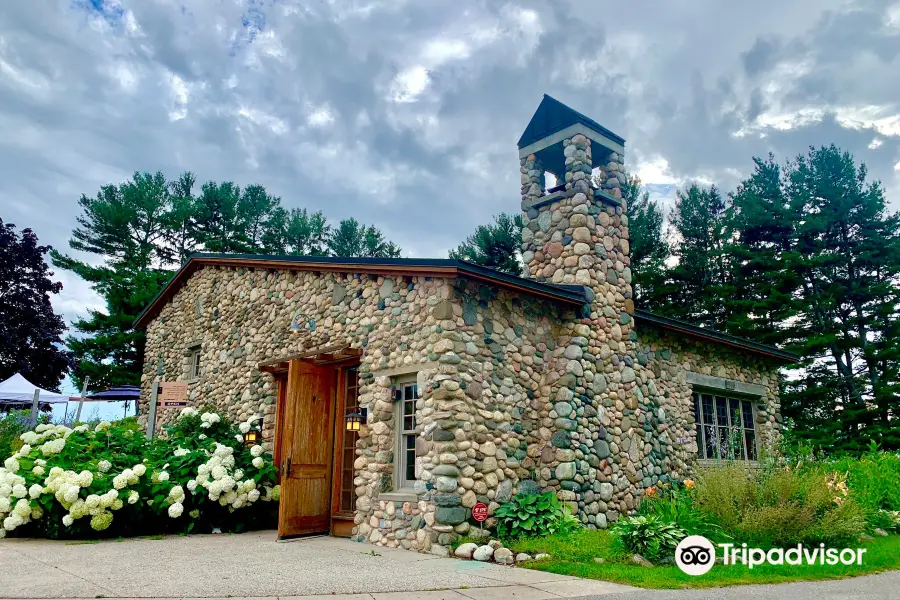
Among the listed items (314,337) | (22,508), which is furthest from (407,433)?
(22,508)

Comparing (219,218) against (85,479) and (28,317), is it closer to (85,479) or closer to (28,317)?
(28,317)

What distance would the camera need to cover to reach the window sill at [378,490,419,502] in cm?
834

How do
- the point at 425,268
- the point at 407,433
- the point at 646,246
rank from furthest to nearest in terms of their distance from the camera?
the point at 646,246 → the point at 407,433 → the point at 425,268

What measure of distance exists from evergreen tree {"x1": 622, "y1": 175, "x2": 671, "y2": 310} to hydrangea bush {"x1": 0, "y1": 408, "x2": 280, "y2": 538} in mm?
17991

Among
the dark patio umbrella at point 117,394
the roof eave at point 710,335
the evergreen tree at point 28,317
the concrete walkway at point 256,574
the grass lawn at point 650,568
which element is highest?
the evergreen tree at point 28,317

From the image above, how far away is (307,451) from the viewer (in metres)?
9.63

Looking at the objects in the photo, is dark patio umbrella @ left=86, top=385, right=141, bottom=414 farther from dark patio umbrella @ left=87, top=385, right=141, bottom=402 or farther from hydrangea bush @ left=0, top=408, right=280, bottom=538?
hydrangea bush @ left=0, top=408, right=280, bottom=538

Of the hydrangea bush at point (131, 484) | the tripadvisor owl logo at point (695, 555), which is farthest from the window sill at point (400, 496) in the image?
the tripadvisor owl logo at point (695, 555)

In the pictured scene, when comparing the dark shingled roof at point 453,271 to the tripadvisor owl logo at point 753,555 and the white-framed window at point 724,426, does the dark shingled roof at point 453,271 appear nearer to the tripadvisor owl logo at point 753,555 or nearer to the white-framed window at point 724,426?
the white-framed window at point 724,426

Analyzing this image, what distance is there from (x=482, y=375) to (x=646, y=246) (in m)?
18.7

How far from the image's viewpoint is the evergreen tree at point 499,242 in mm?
24547

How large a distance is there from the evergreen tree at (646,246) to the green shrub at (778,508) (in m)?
17.1

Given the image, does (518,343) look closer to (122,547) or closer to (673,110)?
(122,547)

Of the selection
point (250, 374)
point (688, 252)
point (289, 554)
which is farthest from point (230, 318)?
point (688, 252)
